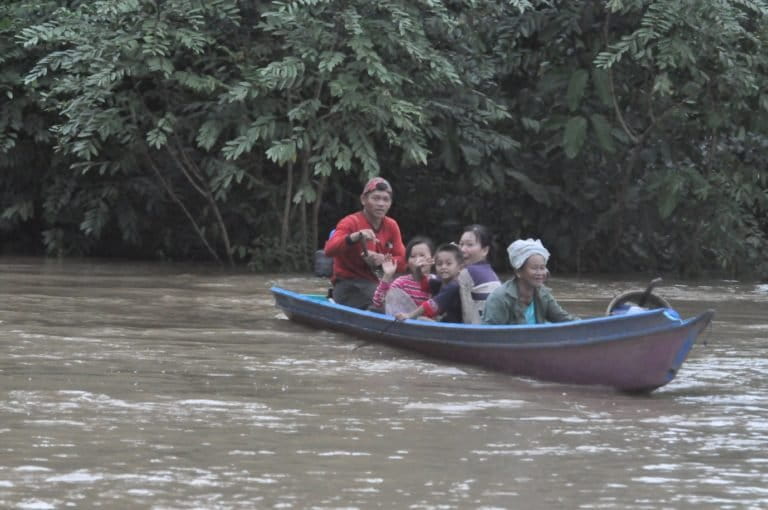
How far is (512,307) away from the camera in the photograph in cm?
805

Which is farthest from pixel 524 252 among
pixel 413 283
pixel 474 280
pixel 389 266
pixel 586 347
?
pixel 389 266


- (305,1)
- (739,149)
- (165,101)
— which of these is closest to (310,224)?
(165,101)

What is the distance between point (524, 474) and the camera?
5.34m

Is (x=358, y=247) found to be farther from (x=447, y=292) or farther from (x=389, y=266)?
(x=447, y=292)

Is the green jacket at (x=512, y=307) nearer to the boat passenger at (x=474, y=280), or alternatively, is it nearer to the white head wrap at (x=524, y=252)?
the white head wrap at (x=524, y=252)

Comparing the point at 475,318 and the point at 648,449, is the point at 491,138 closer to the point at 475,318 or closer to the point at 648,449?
the point at 475,318

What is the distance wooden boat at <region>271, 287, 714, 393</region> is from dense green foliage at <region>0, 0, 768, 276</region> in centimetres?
589

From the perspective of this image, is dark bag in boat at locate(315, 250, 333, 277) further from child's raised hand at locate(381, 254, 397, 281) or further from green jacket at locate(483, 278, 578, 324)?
green jacket at locate(483, 278, 578, 324)

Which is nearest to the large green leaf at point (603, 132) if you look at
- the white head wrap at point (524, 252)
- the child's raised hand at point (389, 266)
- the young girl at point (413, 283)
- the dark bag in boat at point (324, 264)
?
the dark bag in boat at point (324, 264)

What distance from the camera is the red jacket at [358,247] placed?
10.0m

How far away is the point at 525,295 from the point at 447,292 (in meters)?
0.78

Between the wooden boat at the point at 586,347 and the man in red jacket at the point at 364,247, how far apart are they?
135 centimetres

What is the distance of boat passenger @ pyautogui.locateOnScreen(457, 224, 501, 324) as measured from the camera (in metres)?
8.66

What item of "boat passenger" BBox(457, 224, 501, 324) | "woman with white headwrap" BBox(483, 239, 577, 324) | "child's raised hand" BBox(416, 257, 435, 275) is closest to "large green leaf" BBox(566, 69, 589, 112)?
"child's raised hand" BBox(416, 257, 435, 275)
